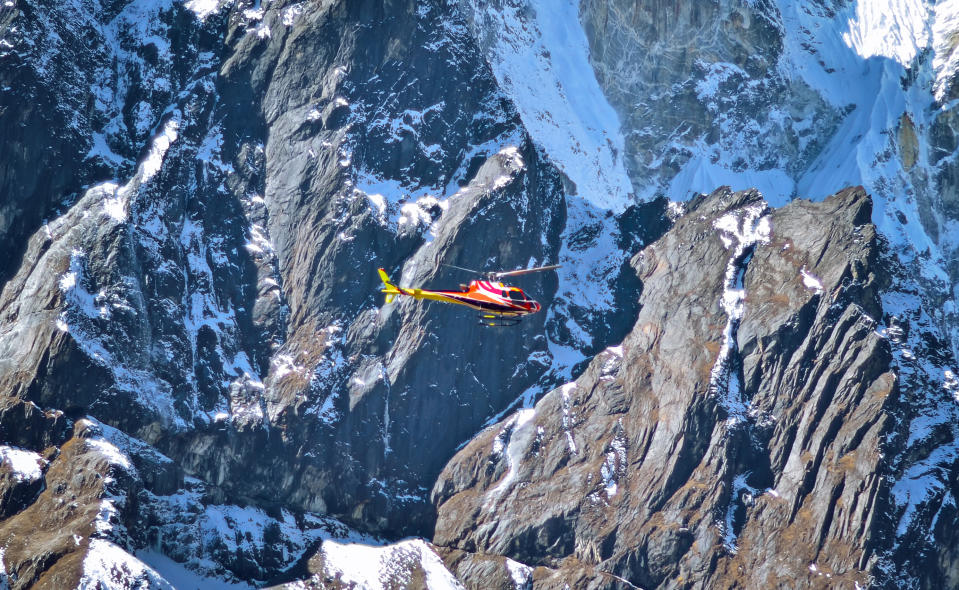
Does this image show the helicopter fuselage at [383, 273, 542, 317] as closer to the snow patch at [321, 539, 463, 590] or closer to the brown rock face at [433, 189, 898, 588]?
the brown rock face at [433, 189, 898, 588]

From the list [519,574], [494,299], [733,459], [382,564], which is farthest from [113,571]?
[733,459]

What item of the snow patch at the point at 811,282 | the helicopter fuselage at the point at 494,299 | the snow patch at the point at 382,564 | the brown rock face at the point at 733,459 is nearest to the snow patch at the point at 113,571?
the snow patch at the point at 382,564

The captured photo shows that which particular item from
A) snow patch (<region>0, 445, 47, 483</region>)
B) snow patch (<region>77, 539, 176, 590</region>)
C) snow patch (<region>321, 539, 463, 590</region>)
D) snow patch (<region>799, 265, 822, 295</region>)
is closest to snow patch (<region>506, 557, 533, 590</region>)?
snow patch (<region>321, 539, 463, 590</region>)

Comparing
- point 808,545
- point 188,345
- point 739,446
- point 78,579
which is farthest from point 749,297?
point 78,579

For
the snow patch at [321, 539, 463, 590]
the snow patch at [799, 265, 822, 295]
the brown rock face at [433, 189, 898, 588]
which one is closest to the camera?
the brown rock face at [433, 189, 898, 588]

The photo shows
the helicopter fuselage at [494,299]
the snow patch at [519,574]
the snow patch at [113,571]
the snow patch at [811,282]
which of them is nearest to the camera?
the helicopter fuselage at [494,299]

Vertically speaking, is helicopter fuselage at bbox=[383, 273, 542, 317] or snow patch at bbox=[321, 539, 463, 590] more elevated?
helicopter fuselage at bbox=[383, 273, 542, 317]

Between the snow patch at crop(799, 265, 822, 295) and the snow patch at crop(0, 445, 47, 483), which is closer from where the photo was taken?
the snow patch at crop(0, 445, 47, 483)

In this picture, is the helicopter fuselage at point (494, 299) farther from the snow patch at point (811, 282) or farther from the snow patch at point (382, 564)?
the snow patch at point (811, 282)
